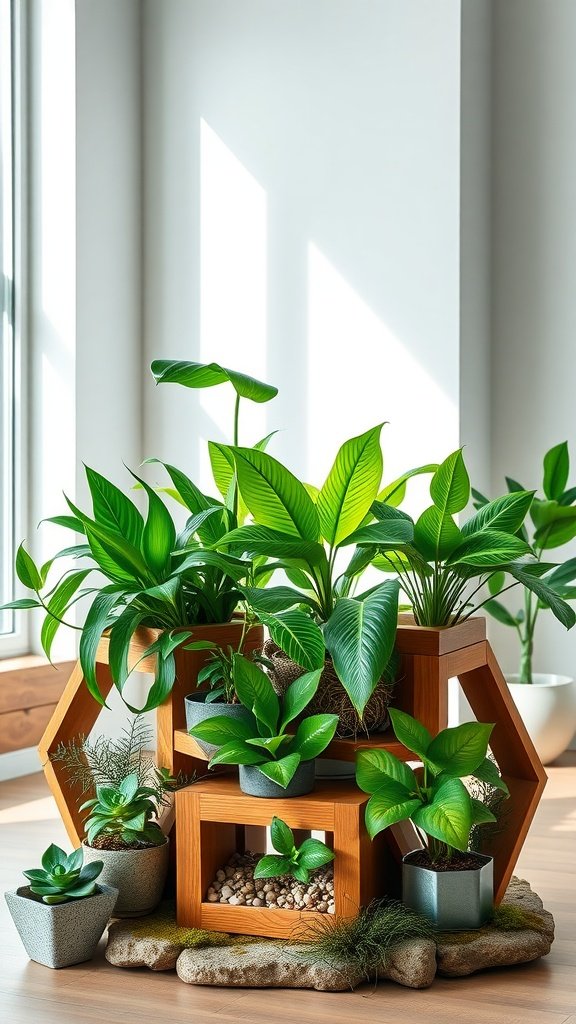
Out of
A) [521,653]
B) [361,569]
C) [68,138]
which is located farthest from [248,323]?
[361,569]

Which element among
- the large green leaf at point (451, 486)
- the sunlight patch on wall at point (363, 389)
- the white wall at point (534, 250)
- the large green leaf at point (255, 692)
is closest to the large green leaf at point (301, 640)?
the large green leaf at point (255, 692)

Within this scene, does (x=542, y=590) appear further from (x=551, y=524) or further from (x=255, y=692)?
(x=551, y=524)

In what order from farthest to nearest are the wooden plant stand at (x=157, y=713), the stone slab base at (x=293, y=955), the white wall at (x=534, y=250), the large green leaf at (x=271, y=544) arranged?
the white wall at (x=534, y=250) < the wooden plant stand at (x=157, y=713) < the large green leaf at (x=271, y=544) < the stone slab base at (x=293, y=955)

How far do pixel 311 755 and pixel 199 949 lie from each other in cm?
37

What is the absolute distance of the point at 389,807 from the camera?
6.57 ft

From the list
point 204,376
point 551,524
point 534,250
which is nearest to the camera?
point 204,376

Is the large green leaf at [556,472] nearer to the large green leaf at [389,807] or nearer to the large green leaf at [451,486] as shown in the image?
the large green leaf at [451,486]

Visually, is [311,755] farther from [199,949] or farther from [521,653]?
[521,653]

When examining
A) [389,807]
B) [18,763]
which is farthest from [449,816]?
[18,763]

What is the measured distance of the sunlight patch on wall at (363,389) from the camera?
3836 millimetres

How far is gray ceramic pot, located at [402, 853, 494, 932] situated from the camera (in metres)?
2.07

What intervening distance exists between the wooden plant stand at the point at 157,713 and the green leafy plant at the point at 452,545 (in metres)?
0.34

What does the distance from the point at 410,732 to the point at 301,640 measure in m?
0.26

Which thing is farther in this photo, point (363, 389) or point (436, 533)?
point (363, 389)
